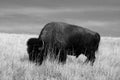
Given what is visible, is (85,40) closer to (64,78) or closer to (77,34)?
(77,34)

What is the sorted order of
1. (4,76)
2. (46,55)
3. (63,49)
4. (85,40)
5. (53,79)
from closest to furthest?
(4,76)
(53,79)
(46,55)
(63,49)
(85,40)

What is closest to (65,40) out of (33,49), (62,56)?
(62,56)

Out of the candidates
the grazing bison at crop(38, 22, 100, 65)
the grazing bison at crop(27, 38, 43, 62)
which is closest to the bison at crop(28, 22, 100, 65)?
the grazing bison at crop(38, 22, 100, 65)

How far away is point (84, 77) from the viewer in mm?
5551

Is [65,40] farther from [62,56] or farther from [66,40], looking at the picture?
[62,56]

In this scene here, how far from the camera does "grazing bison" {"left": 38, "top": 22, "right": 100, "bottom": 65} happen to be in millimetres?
8164

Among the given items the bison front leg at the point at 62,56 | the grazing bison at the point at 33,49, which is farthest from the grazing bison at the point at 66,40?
the grazing bison at the point at 33,49

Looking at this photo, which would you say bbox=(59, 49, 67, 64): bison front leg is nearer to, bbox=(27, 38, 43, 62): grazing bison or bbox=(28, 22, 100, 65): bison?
bbox=(28, 22, 100, 65): bison

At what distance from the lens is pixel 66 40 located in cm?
860

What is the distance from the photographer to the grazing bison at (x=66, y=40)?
816 centimetres

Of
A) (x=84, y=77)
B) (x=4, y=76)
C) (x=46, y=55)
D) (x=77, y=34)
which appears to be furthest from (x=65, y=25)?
(x=4, y=76)

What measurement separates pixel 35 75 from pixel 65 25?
12.7ft

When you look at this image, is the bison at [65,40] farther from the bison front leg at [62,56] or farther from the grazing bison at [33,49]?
the grazing bison at [33,49]

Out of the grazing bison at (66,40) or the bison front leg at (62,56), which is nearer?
the bison front leg at (62,56)
